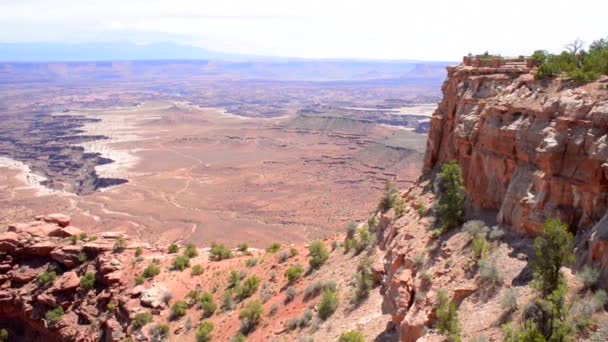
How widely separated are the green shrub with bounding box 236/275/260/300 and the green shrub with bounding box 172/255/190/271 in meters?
5.01

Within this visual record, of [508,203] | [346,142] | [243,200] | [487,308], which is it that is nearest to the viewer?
[487,308]

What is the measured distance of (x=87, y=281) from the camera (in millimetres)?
26703

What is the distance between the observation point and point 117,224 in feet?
206

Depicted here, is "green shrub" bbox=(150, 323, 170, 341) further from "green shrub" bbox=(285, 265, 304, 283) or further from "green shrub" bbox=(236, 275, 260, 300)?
"green shrub" bbox=(285, 265, 304, 283)

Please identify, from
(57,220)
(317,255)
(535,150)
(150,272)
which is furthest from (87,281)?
(535,150)

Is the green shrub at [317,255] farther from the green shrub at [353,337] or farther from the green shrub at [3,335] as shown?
the green shrub at [3,335]

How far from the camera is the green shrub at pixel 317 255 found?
24125 mm

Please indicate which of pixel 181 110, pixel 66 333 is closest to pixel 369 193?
pixel 66 333

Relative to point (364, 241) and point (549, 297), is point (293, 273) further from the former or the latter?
point (549, 297)

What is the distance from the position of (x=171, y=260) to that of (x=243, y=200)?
160ft

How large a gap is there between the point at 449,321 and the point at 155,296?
1682cm

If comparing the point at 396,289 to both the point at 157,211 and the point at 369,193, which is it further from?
the point at 369,193

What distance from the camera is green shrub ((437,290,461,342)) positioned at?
12039mm

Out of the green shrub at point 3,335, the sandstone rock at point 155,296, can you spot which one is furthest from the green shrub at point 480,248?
the green shrub at point 3,335
